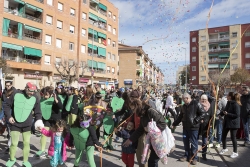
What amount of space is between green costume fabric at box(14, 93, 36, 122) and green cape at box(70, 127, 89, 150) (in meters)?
1.13

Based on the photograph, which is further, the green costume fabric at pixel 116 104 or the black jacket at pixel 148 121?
the green costume fabric at pixel 116 104

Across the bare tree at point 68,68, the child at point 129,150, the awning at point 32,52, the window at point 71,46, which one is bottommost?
the child at point 129,150

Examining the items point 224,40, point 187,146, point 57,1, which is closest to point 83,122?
point 187,146

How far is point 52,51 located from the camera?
1244 inches

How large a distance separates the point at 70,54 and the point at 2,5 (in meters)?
11.8

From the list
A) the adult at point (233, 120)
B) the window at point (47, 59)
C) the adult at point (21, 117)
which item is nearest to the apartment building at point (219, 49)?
the window at point (47, 59)

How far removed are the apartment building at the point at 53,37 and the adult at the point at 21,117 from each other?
80.6 feet

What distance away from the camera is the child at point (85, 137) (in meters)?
4.28

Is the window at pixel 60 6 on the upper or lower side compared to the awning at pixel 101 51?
upper

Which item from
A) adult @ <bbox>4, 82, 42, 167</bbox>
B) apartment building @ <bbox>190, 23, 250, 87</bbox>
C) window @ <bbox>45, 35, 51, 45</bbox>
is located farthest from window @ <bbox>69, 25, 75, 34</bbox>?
apartment building @ <bbox>190, 23, 250, 87</bbox>

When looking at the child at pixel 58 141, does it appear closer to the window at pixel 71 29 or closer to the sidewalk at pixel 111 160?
the sidewalk at pixel 111 160

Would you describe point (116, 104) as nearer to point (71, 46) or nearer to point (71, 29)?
point (71, 46)

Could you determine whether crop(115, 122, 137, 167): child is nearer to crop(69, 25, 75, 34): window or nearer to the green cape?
the green cape

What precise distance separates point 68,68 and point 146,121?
2809cm
